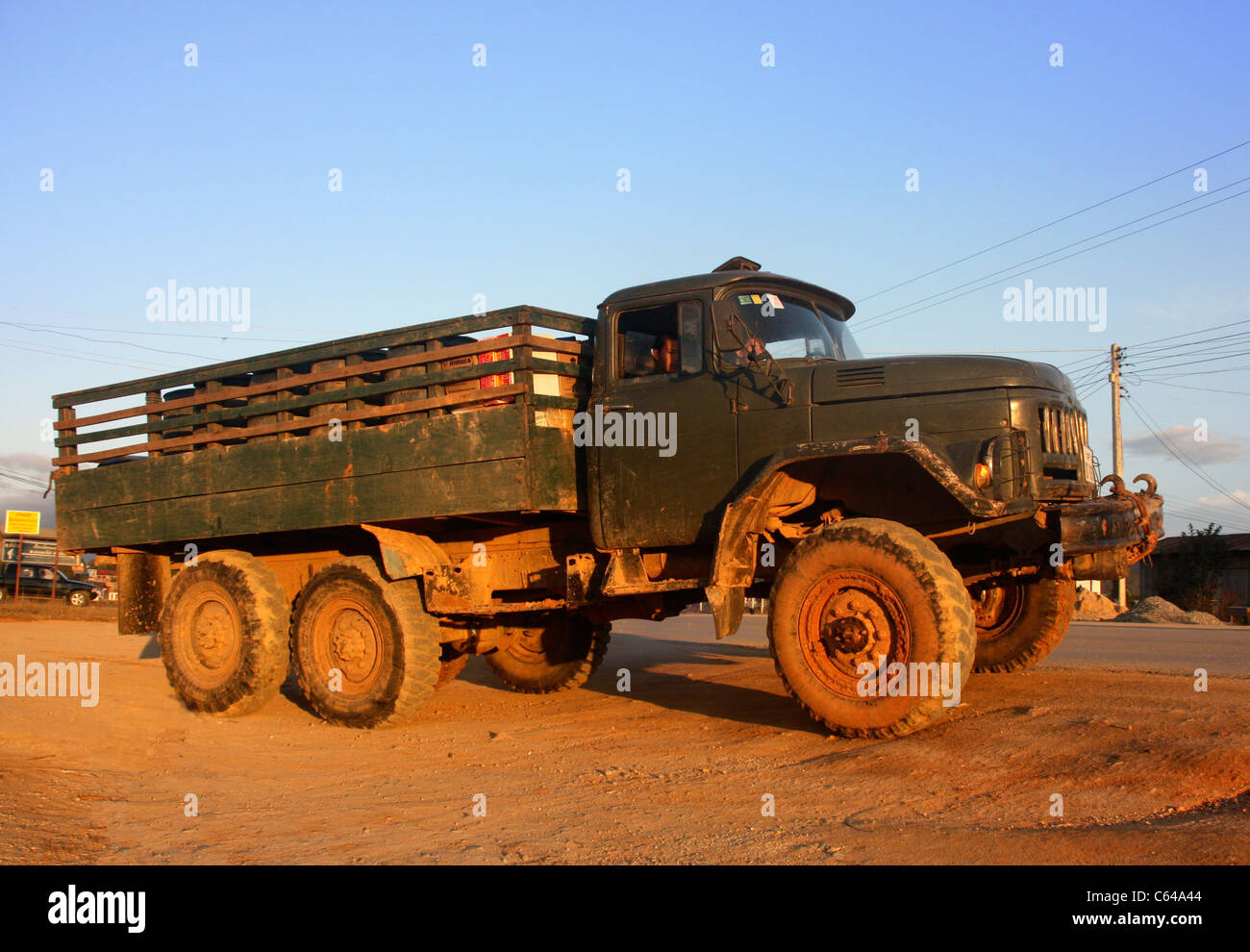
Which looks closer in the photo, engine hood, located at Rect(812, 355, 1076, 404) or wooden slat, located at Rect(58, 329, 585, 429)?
engine hood, located at Rect(812, 355, 1076, 404)

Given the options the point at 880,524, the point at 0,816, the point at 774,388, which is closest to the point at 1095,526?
the point at 880,524

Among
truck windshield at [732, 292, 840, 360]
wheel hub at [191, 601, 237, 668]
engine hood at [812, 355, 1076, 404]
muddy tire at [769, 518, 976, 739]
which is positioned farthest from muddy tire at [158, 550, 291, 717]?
engine hood at [812, 355, 1076, 404]

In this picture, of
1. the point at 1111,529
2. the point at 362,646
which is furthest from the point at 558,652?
the point at 1111,529

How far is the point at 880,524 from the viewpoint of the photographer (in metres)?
6.32

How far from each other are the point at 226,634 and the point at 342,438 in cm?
248

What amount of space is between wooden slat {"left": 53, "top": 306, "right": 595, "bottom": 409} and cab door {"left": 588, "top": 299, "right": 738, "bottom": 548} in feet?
1.58

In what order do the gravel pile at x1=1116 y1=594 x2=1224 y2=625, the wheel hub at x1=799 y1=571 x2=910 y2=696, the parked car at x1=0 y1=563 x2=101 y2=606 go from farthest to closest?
1. the parked car at x1=0 y1=563 x2=101 y2=606
2. the gravel pile at x1=1116 y1=594 x2=1224 y2=625
3. the wheel hub at x1=799 y1=571 x2=910 y2=696

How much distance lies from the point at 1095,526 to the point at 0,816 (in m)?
6.30

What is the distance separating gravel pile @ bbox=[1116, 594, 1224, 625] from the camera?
67.8ft

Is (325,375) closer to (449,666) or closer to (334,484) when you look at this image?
(334,484)

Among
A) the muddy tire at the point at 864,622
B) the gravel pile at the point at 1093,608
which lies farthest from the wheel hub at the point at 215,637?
the gravel pile at the point at 1093,608

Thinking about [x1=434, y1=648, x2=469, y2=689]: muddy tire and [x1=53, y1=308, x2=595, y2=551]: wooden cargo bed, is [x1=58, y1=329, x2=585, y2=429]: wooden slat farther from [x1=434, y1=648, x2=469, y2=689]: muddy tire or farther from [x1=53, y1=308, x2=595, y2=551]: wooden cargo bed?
[x1=434, y1=648, x2=469, y2=689]: muddy tire

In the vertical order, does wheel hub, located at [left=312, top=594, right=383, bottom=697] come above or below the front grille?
below
